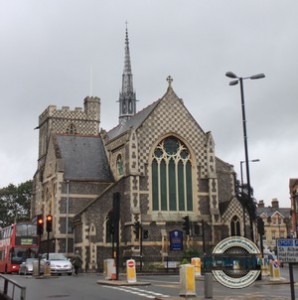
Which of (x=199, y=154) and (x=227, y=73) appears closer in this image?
(x=227, y=73)

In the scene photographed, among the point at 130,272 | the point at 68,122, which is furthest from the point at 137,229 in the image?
the point at 68,122

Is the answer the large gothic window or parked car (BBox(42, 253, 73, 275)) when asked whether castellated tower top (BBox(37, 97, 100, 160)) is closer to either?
the large gothic window

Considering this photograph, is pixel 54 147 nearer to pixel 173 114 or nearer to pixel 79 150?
pixel 79 150

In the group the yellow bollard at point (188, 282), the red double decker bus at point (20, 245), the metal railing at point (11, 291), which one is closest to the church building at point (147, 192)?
the red double decker bus at point (20, 245)

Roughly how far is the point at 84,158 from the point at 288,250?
134 ft

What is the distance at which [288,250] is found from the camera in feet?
40.0

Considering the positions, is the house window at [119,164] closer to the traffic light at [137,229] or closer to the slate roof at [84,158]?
the slate roof at [84,158]

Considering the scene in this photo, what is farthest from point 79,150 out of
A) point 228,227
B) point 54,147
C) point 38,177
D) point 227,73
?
point 227,73

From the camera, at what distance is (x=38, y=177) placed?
58.6 metres

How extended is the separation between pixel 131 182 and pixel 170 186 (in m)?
3.81

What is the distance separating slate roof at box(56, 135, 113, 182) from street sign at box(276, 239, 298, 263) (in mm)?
37715

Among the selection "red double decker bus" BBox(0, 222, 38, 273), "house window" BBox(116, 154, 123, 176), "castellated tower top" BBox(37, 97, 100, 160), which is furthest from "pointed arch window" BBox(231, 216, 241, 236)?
"castellated tower top" BBox(37, 97, 100, 160)

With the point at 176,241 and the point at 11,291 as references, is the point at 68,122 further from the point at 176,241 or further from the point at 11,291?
the point at 11,291

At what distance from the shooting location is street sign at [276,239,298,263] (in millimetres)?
12125
